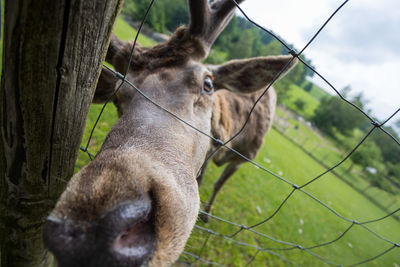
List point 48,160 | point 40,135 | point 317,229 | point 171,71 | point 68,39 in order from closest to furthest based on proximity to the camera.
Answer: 1. point 68,39
2. point 40,135
3. point 48,160
4. point 171,71
5. point 317,229

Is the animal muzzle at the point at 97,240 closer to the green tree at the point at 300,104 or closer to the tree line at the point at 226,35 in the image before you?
the tree line at the point at 226,35

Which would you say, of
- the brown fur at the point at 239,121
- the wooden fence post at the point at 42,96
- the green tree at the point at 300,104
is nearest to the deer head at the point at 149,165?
the wooden fence post at the point at 42,96

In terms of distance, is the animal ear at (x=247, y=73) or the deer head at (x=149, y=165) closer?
the deer head at (x=149, y=165)

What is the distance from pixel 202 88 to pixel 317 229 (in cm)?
933

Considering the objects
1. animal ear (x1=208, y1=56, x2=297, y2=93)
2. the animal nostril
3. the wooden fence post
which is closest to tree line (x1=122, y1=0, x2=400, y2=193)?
animal ear (x1=208, y1=56, x2=297, y2=93)

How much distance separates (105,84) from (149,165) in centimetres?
193

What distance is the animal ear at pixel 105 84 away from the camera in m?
2.67

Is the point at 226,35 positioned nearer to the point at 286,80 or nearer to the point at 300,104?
the point at 286,80

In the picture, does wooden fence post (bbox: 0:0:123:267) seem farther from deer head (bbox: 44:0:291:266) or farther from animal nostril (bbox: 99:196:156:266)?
animal nostril (bbox: 99:196:156:266)

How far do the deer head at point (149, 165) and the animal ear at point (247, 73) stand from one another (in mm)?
13

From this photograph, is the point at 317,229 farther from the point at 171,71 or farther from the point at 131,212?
the point at 131,212

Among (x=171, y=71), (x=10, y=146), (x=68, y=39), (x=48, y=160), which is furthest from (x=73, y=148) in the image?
(x=171, y=71)

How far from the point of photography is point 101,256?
922 mm

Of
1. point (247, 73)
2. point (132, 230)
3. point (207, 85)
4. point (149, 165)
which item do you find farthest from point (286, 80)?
point (132, 230)
